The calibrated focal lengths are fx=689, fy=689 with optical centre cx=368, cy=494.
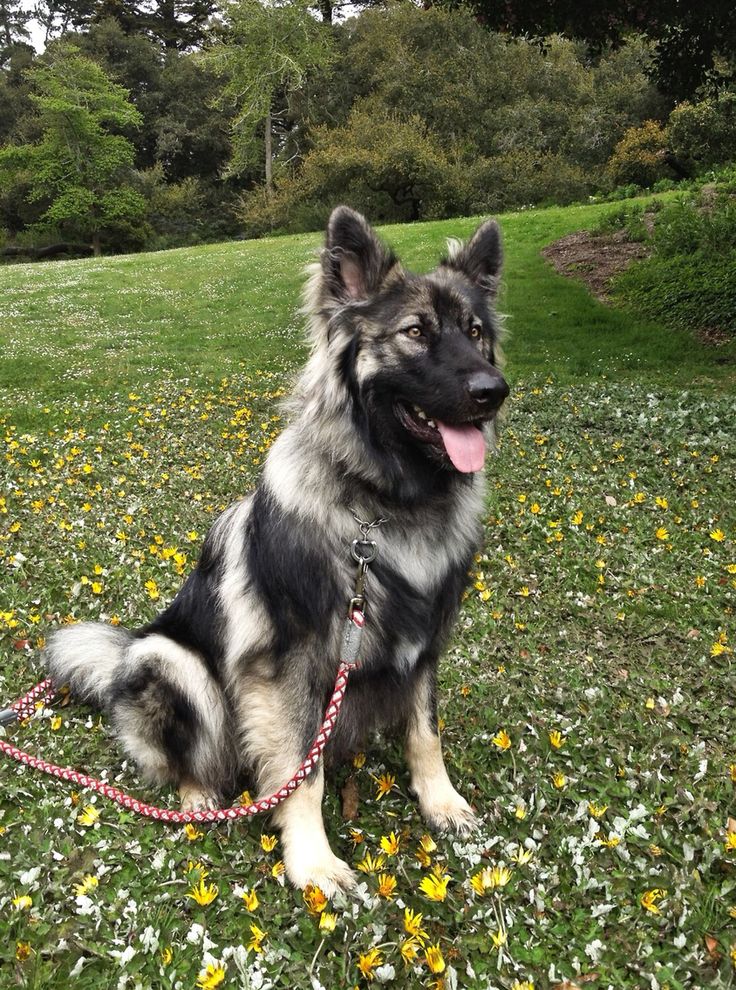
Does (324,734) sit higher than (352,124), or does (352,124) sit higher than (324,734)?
(352,124)

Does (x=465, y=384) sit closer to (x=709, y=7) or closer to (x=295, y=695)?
(x=295, y=695)

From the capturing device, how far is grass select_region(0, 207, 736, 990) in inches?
97.9

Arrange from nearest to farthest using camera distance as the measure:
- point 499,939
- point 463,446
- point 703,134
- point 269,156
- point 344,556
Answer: point 499,939 → point 463,446 → point 344,556 → point 703,134 → point 269,156

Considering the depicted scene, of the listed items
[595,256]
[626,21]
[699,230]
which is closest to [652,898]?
[626,21]

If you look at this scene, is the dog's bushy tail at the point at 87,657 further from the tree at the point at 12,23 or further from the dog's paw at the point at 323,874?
the tree at the point at 12,23

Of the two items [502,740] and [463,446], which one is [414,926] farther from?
[463,446]

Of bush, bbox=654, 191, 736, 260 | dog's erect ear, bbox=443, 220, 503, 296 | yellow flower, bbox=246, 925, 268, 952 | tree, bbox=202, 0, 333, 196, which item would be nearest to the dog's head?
dog's erect ear, bbox=443, 220, 503, 296

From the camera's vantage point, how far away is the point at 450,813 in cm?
309

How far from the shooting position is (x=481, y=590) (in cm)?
504

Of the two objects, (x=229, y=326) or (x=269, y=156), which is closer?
(x=229, y=326)

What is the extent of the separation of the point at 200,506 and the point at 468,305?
4133 mm

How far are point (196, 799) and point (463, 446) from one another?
199 cm

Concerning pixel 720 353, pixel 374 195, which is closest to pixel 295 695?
pixel 720 353

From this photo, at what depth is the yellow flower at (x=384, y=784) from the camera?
3180 mm
